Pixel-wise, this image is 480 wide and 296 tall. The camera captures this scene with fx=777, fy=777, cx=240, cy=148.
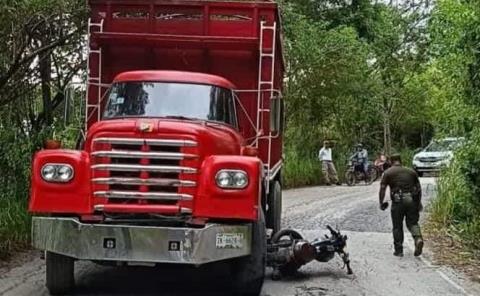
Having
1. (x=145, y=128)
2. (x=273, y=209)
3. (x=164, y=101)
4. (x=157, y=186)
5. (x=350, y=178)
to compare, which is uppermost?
(x=164, y=101)

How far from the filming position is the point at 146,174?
809 centimetres

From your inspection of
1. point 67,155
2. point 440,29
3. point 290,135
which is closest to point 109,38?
point 67,155

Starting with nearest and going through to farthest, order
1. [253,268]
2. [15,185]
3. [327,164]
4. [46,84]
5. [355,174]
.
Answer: [253,268] < [15,185] < [46,84] < [327,164] < [355,174]

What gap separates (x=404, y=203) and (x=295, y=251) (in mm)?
3280

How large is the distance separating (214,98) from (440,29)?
5724 millimetres

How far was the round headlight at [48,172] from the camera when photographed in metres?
8.09

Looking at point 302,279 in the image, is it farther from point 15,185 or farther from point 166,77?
point 15,185

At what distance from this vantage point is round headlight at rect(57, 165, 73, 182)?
8078 millimetres

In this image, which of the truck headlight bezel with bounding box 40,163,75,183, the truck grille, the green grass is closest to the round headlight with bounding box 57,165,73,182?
the truck headlight bezel with bounding box 40,163,75,183

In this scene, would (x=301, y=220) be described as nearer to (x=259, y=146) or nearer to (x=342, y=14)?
(x=259, y=146)

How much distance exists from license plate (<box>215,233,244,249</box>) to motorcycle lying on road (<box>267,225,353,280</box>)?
5.70 ft

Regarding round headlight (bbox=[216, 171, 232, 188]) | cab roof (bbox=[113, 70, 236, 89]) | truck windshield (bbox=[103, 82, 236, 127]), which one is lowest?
round headlight (bbox=[216, 171, 232, 188])

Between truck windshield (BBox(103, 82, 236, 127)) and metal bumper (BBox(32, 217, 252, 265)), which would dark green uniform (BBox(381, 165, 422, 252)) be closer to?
truck windshield (BBox(103, 82, 236, 127))

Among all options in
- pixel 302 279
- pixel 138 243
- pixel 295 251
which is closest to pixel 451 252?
pixel 302 279
